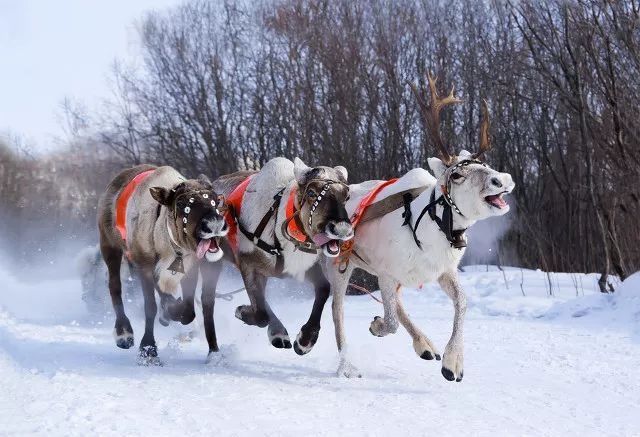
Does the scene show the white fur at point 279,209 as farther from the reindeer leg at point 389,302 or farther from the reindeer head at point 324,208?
the reindeer leg at point 389,302

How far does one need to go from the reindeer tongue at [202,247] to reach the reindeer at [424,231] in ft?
3.63

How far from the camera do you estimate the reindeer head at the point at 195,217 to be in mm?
5406

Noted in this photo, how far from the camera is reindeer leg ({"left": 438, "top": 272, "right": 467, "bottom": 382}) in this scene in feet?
16.8

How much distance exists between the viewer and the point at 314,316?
5727 mm

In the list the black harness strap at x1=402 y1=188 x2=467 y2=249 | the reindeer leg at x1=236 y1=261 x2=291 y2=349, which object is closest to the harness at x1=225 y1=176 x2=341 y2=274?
the reindeer leg at x1=236 y1=261 x2=291 y2=349

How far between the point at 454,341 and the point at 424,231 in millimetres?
820

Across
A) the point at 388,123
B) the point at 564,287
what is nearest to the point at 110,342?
the point at 564,287

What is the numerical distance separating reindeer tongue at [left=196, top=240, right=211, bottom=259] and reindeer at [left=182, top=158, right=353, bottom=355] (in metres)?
0.59

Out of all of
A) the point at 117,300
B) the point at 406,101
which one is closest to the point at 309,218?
the point at 117,300

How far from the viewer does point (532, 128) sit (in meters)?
21.1

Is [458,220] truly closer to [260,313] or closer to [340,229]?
[340,229]

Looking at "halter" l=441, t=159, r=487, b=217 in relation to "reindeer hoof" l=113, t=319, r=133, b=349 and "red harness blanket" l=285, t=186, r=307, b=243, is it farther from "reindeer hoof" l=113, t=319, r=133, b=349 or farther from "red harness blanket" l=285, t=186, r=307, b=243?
"reindeer hoof" l=113, t=319, r=133, b=349

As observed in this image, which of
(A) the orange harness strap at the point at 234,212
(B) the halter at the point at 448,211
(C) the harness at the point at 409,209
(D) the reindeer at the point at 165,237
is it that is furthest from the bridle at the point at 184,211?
(B) the halter at the point at 448,211

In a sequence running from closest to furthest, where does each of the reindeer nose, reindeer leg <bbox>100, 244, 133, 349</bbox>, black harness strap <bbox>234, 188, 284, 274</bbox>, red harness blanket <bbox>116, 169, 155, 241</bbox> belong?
the reindeer nose, black harness strap <bbox>234, 188, 284, 274</bbox>, reindeer leg <bbox>100, 244, 133, 349</bbox>, red harness blanket <bbox>116, 169, 155, 241</bbox>
